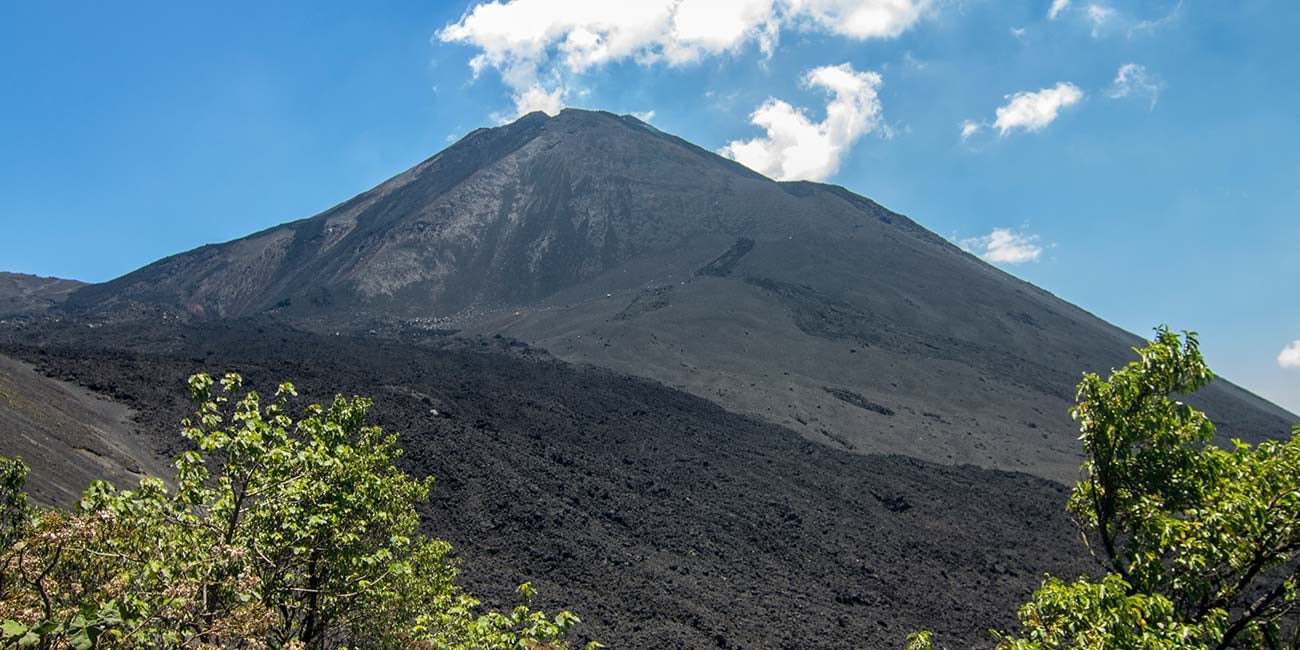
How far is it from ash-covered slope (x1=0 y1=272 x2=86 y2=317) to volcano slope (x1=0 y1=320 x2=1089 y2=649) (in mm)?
44443

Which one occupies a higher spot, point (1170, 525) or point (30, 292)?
point (30, 292)

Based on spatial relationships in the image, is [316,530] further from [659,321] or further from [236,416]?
[659,321]

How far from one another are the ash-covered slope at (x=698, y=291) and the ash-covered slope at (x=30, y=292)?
3.43 meters

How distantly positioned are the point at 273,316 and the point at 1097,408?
74.1 metres

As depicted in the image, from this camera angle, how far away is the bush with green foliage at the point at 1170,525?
187 inches

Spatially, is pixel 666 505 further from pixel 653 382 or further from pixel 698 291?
pixel 698 291

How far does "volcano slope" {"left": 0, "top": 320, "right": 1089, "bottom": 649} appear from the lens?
71.5ft

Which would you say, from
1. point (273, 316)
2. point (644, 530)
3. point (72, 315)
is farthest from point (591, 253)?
point (644, 530)

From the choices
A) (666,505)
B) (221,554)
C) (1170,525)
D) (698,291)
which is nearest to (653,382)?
(666,505)

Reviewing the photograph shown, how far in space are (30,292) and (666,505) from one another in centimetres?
9117

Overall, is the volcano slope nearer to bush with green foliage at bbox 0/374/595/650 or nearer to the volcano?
the volcano

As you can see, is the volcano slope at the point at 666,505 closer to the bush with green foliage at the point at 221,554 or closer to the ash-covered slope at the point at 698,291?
the ash-covered slope at the point at 698,291

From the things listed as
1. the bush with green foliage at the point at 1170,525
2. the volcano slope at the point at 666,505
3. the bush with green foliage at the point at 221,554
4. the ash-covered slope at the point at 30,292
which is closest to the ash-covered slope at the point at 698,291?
the ash-covered slope at the point at 30,292

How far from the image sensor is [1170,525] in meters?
5.40
